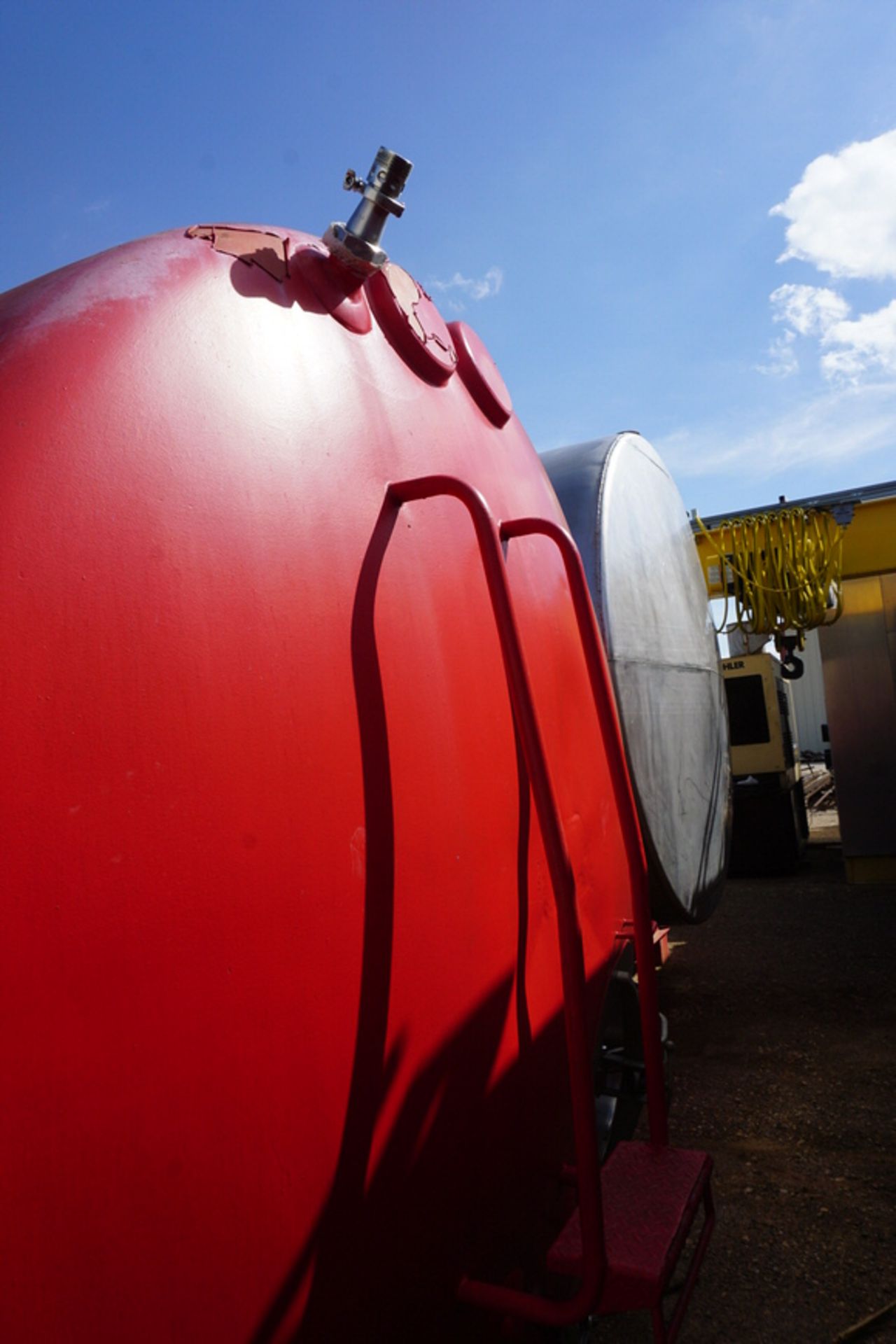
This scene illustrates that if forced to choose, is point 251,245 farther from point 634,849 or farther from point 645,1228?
point 645,1228

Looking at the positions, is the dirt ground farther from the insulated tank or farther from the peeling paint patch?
the peeling paint patch

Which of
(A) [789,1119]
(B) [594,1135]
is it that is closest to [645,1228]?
(B) [594,1135]

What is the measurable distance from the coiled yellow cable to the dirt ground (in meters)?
2.16

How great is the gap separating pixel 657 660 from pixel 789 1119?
2.22m

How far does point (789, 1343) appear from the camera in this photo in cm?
227

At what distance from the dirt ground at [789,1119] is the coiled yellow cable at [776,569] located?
7.09ft

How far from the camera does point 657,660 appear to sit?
248 cm

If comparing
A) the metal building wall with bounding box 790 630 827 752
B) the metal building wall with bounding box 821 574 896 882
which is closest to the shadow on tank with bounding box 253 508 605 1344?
the metal building wall with bounding box 821 574 896 882

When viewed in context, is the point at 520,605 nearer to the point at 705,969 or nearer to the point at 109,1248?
the point at 109,1248

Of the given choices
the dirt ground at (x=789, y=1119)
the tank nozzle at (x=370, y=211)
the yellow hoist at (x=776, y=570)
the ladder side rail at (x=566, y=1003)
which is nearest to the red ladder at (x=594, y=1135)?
the ladder side rail at (x=566, y=1003)

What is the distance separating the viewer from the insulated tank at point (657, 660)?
227 centimetres

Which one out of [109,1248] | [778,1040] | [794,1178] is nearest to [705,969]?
[778,1040]

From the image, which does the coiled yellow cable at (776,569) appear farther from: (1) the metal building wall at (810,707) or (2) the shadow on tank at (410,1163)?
(1) the metal building wall at (810,707)

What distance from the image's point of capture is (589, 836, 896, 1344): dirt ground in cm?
244
